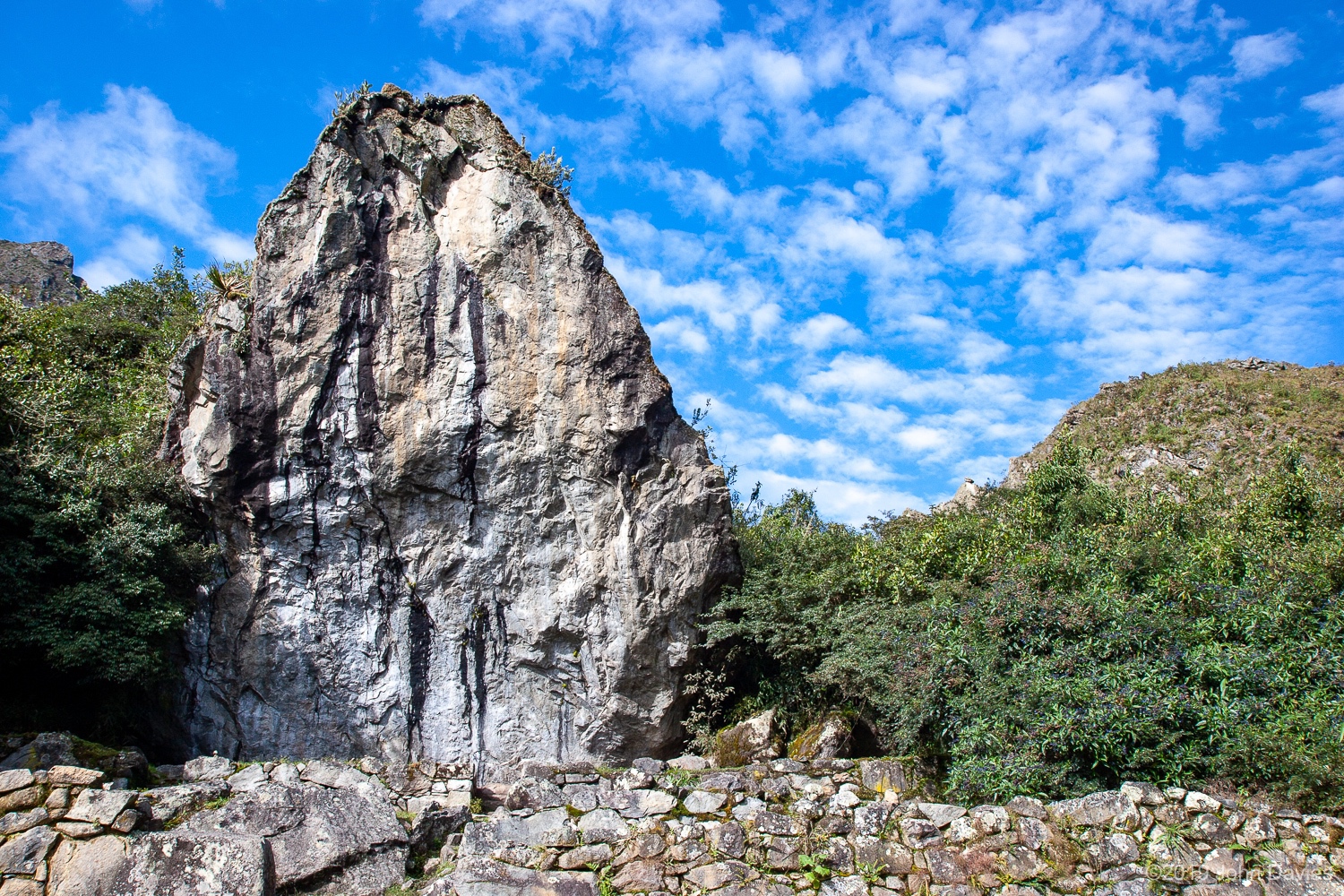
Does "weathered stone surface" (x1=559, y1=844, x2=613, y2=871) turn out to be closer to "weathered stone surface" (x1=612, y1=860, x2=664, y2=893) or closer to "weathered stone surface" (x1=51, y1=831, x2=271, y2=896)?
"weathered stone surface" (x1=612, y1=860, x2=664, y2=893)

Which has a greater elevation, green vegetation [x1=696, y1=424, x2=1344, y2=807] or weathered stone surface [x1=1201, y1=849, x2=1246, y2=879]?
green vegetation [x1=696, y1=424, x2=1344, y2=807]

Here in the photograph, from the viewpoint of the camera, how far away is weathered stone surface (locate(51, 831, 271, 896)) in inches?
267

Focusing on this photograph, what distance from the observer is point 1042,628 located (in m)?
9.44

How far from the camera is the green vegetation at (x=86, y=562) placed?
33.4ft

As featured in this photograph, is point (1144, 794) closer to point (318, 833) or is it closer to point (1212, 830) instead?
point (1212, 830)

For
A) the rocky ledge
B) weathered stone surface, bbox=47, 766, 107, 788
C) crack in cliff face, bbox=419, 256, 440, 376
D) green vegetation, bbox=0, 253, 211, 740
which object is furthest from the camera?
crack in cliff face, bbox=419, 256, 440, 376

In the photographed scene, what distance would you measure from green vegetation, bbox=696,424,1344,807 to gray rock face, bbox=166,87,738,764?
1628 mm

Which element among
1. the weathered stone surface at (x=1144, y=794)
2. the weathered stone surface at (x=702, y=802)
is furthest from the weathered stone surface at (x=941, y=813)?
the weathered stone surface at (x=702, y=802)

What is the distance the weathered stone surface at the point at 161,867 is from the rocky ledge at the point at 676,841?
0.04 feet

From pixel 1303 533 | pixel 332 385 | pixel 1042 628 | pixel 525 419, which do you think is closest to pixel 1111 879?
pixel 1042 628

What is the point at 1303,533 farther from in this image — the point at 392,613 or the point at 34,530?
the point at 34,530

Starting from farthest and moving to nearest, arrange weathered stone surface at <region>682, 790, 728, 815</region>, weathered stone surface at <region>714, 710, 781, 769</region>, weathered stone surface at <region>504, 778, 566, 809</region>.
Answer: weathered stone surface at <region>714, 710, 781, 769</region>
weathered stone surface at <region>504, 778, 566, 809</region>
weathered stone surface at <region>682, 790, 728, 815</region>

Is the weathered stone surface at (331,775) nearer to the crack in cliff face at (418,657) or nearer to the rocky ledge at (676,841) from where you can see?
the rocky ledge at (676,841)

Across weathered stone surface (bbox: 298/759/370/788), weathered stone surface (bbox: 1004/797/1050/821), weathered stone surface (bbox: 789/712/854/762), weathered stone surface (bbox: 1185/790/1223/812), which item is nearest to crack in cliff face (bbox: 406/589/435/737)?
weathered stone surface (bbox: 298/759/370/788)
